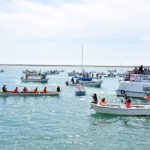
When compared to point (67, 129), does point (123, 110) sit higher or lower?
higher

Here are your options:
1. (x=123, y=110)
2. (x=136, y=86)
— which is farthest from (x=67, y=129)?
(x=136, y=86)

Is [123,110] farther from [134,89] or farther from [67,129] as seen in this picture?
[134,89]

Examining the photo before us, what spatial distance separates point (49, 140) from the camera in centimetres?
2962

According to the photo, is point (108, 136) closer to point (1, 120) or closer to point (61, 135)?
point (61, 135)

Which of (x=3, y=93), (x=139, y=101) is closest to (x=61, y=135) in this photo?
(x=139, y=101)

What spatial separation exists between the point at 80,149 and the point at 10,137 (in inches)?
247

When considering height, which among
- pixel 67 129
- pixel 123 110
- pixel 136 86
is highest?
pixel 136 86

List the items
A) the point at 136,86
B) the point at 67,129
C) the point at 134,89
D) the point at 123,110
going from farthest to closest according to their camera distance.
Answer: the point at 134,89 < the point at 136,86 < the point at 123,110 < the point at 67,129

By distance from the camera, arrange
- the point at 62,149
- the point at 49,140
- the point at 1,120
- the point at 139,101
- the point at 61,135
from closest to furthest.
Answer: the point at 62,149 → the point at 49,140 → the point at 61,135 → the point at 1,120 → the point at 139,101

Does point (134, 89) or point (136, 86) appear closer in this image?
point (136, 86)

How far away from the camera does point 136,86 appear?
61750mm

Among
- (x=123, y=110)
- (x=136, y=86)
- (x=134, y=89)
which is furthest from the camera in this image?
(x=134, y=89)

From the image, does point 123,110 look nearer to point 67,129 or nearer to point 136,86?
point 67,129

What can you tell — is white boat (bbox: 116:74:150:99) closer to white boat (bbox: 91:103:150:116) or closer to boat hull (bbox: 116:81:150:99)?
boat hull (bbox: 116:81:150:99)
